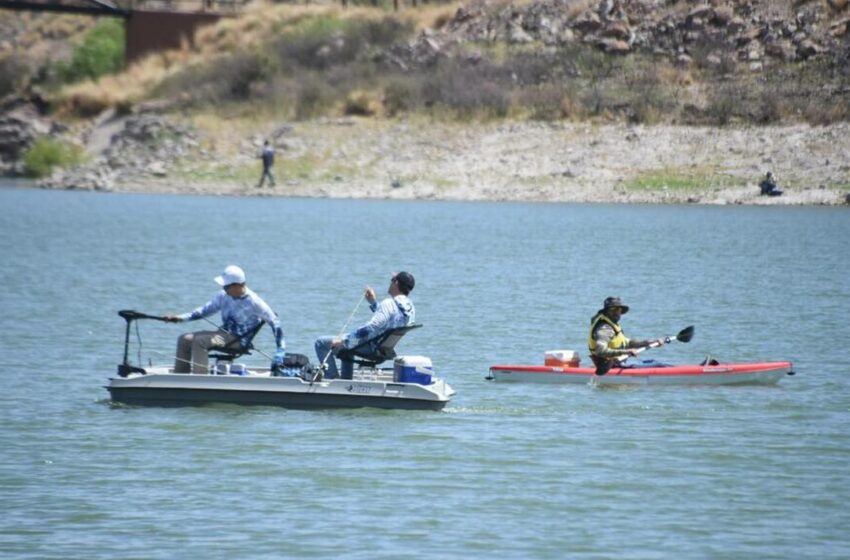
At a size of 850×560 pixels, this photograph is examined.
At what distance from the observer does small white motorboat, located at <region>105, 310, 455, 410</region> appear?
21.2 m

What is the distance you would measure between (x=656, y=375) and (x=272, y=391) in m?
6.24

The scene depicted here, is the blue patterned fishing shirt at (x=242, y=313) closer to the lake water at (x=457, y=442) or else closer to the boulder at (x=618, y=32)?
the lake water at (x=457, y=442)

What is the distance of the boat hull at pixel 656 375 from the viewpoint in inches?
976

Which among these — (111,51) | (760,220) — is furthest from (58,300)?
(111,51)

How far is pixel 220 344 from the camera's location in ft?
70.5

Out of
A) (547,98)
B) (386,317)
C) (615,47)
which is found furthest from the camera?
(615,47)

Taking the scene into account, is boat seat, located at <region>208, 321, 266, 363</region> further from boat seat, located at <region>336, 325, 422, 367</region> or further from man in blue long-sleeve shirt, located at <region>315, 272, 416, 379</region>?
boat seat, located at <region>336, 325, 422, 367</region>

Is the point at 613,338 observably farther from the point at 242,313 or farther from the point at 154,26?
the point at 154,26

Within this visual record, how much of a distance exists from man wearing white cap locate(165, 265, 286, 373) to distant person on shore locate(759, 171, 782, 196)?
41.3 meters

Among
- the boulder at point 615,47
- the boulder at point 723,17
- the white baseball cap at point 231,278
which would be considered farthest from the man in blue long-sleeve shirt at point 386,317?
the boulder at point 723,17

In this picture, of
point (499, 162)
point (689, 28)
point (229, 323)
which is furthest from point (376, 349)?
point (689, 28)

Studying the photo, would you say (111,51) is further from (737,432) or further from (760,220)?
(737,432)

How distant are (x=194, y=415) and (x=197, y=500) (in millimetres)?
3905

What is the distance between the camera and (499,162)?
66.6 meters
